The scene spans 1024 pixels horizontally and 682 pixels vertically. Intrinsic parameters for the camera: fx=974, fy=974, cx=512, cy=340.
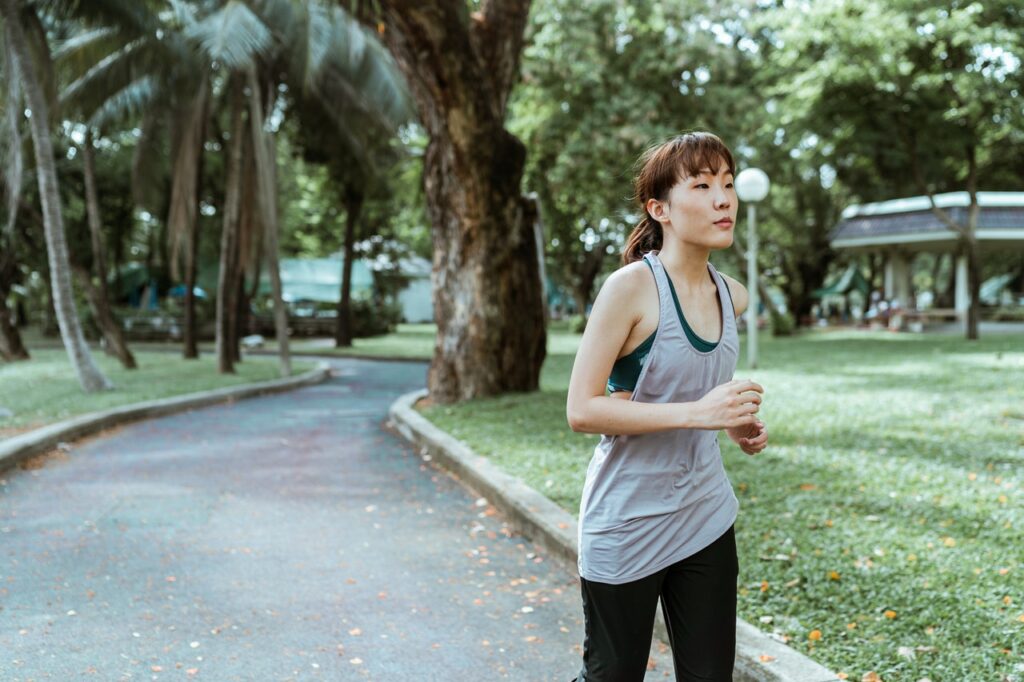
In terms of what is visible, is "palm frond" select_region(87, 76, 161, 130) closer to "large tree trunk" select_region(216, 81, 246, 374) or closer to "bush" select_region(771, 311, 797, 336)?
"large tree trunk" select_region(216, 81, 246, 374)

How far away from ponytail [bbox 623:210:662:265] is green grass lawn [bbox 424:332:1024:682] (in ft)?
6.34

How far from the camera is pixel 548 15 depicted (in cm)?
2255

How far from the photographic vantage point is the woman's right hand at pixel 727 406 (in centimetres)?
221

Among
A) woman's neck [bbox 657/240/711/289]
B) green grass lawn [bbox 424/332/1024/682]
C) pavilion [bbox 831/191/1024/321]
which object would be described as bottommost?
green grass lawn [bbox 424/332/1024/682]

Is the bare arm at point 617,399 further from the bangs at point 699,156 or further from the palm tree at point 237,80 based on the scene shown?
the palm tree at point 237,80

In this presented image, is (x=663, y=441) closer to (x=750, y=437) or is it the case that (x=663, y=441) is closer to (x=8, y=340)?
(x=750, y=437)

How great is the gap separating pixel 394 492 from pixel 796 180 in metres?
31.9

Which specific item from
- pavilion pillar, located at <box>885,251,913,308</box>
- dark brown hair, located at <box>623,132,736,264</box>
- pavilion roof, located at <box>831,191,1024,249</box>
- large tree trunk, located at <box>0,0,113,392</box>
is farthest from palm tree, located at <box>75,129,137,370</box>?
pavilion pillar, located at <box>885,251,913,308</box>

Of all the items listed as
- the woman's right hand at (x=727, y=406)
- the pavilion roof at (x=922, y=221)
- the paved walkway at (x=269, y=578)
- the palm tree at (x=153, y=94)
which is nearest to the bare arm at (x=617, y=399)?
the woman's right hand at (x=727, y=406)

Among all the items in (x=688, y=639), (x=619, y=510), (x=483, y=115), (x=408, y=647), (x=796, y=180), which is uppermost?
(x=796, y=180)

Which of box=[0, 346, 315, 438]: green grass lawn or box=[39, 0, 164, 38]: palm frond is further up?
box=[39, 0, 164, 38]: palm frond

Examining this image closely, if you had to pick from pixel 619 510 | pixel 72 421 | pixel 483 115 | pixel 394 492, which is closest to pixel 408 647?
pixel 619 510

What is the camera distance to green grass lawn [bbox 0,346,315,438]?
12125 millimetres

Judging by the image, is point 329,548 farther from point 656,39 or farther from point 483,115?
point 656,39
